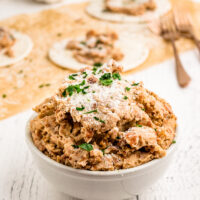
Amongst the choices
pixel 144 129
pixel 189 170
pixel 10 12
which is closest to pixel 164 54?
pixel 189 170

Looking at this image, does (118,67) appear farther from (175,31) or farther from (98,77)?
(175,31)

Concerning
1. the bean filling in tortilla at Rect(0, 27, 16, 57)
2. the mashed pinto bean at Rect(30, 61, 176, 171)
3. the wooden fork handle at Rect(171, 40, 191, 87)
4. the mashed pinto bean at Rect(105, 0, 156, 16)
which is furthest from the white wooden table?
the mashed pinto bean at Rect(105, 0, 156, 16)

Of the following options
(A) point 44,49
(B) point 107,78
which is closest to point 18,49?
(A) point 44,49

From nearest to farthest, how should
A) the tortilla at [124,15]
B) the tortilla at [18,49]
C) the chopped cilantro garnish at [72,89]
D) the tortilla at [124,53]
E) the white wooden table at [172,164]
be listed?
1. the chopped cilantro garnish at [72,89]
2. the white wooden table at [172,164]
3. the tortilla at [124,53]
4. the tortilla at [18,49]
5. the tortilla at [124,15]

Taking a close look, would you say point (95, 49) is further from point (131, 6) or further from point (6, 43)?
point (131, 6)

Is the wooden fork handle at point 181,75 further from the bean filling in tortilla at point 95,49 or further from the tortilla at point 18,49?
the tortilla at point 18,49

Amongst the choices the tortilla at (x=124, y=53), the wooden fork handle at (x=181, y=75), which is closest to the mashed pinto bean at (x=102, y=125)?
the wooden fork handle at (x=181, y=75)
